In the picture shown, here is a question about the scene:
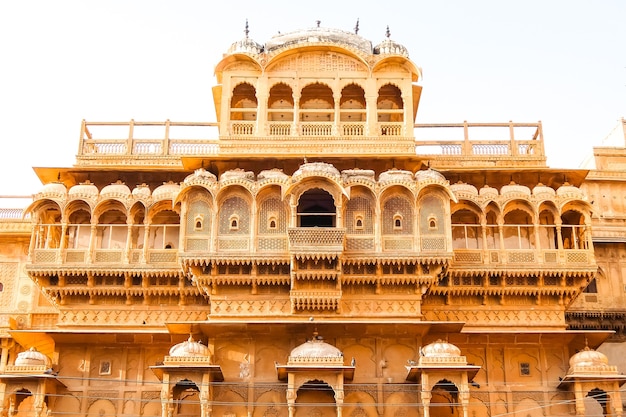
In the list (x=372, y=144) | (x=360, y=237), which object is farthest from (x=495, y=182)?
(x=360, y=237)

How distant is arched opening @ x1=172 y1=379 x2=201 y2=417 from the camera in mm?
20781

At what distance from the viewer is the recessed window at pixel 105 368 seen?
74.7ft

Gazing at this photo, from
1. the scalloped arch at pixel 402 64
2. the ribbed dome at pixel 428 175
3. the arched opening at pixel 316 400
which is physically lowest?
the arched opening at pixel 316 400

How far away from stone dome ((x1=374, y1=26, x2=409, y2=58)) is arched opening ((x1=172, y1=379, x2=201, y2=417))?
11.7m

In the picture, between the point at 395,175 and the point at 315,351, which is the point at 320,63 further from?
the point at 315,351

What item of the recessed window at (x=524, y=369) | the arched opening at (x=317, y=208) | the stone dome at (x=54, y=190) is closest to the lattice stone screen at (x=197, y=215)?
the arched opening at (x=317, y=208)

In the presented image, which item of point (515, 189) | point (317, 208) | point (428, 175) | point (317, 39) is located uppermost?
point (317, 39)

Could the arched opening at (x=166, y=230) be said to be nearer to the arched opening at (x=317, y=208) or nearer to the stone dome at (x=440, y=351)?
the arched opening at (x=317, y=208)

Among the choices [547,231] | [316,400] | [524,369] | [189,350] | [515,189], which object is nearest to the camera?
[189,350]

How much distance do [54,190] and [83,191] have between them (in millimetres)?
800

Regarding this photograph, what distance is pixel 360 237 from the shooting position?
21.9 meters

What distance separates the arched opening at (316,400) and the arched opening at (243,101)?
923 centimetres

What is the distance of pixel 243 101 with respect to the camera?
89.4 feet

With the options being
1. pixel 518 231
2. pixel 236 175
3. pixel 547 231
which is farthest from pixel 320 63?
pixel 547 231
